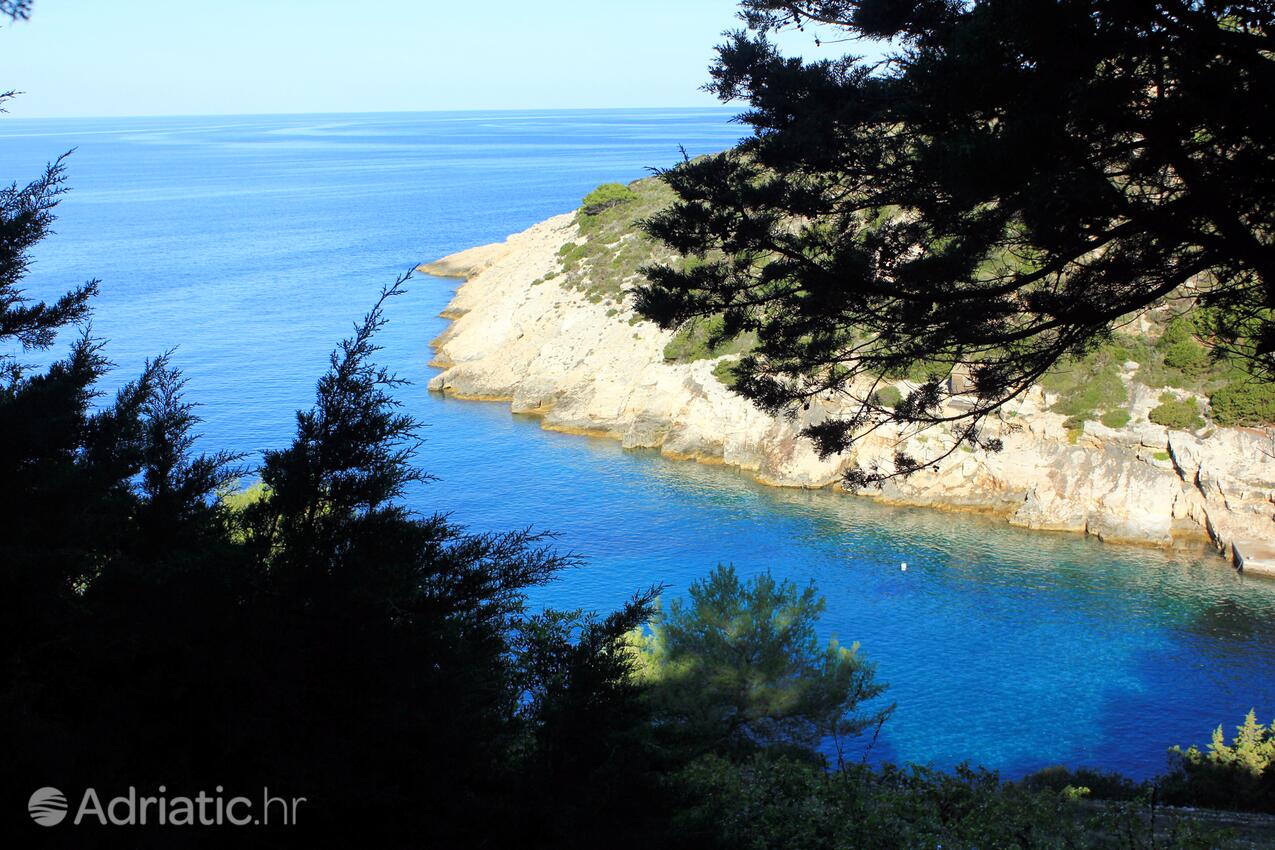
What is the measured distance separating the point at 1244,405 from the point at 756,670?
816 inches

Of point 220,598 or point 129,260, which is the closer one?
point 220,598

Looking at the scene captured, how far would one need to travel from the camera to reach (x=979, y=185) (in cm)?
619

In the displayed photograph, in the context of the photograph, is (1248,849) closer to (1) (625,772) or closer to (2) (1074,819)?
(2) (1074,819)

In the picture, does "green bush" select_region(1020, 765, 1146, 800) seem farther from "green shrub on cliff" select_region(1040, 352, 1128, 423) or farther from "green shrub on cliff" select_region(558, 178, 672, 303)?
"green shrub on cliff" select_region(558, 178, 672, 303)

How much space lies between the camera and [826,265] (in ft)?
27.0

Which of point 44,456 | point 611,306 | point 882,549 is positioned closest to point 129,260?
point 611,306

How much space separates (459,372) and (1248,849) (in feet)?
131

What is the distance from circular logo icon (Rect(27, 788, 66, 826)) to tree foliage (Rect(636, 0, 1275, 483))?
585 centimetres

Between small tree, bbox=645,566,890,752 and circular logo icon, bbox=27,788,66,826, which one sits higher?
small tree, bbox=645,566,890,752

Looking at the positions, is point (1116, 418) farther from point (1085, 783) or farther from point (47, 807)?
point (47, 807)

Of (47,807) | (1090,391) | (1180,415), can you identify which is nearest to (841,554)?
(1090,391)

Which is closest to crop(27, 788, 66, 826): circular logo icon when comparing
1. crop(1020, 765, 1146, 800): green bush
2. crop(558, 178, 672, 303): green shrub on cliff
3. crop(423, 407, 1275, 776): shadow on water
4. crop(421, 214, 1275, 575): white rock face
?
crop(1020, 765, 1146, 800): green bush

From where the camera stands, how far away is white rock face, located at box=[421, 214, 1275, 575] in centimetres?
2806

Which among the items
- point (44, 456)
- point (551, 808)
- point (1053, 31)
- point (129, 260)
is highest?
point (129, 260)
